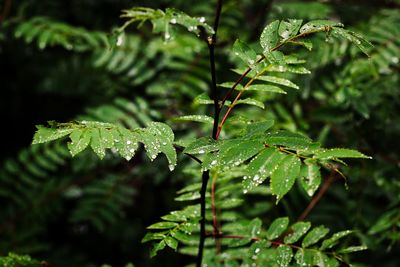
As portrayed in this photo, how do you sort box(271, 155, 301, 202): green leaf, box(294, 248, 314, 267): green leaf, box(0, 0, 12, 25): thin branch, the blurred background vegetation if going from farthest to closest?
1. box(0, 0, 12, 25): thin branch
2. the blurred background vegetation
3. box(294, 248, 314, 267): green leaf
4. box(271, 155, 301, 202): green leaf

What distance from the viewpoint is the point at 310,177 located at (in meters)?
0.82

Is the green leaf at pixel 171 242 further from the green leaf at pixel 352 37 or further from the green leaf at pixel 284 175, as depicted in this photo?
the green leaf at pixel 352 37

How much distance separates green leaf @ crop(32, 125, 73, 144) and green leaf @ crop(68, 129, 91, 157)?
15 millimetres

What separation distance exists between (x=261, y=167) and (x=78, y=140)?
326 millimetres

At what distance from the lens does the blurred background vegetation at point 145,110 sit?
184cm

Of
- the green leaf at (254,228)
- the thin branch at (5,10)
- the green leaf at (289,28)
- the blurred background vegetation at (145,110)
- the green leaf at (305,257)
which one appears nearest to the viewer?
the green leaf at (289,28)

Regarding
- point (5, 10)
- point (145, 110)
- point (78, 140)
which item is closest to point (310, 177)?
point (78, 140)

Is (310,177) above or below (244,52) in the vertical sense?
below

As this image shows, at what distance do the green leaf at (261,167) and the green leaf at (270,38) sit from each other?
0.20 meters

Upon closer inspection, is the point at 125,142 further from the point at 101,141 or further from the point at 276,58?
the point at 276,58

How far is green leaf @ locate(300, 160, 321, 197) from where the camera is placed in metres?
0.81

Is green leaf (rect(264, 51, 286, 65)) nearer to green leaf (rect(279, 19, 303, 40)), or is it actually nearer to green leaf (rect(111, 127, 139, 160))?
green leaf (rect(279, 19, 303, 40))

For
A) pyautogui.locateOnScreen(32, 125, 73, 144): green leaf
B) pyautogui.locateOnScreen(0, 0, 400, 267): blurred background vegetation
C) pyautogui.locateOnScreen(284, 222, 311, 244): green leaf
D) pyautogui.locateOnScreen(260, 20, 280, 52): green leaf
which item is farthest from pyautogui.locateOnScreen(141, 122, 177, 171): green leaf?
pyautogui.locateOnScreen(0, 0, 400, 267): blurred background vegetation

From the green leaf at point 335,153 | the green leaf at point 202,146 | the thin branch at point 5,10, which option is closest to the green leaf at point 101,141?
the green leaf at point 202,146
